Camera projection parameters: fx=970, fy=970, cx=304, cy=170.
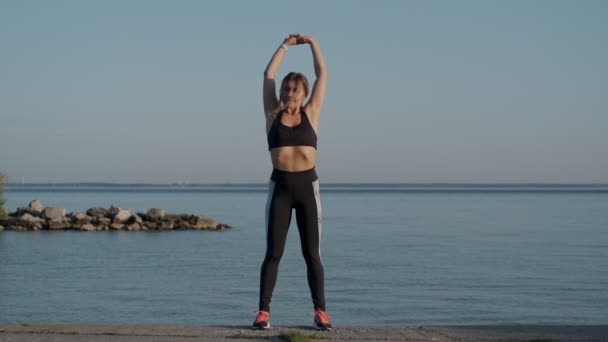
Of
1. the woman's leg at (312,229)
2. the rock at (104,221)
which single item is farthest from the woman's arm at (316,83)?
the rock at (104,221)

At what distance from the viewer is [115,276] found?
72.2 ft

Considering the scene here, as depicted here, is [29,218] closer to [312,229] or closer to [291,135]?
[312,229]

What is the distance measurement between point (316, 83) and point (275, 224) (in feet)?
3.91

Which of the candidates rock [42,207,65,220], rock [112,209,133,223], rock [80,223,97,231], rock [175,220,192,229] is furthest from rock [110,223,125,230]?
rock [175,220,192,229]

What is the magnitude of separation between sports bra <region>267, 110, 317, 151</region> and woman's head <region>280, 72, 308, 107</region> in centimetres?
16

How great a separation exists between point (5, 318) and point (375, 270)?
33.3 ft

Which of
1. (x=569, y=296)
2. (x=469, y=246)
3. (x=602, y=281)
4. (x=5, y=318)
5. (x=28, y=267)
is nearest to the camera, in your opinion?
(x=5, y=318)

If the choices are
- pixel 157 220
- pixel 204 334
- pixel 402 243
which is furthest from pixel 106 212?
pixel 204 334

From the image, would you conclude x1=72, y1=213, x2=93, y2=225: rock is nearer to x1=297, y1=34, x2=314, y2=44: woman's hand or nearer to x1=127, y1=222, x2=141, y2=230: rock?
x1=127, y1=222, x2=141, y2=230: rock

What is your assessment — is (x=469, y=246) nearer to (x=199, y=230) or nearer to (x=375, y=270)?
(x=375, y=270)

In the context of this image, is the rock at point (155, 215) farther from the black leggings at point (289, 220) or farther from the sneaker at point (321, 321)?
the sneaker at point (321, 321)

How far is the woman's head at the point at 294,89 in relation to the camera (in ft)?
25.1

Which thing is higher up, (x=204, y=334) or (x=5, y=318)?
(x=204, y=334)

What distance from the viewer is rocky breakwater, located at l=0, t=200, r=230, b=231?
42.3 m
